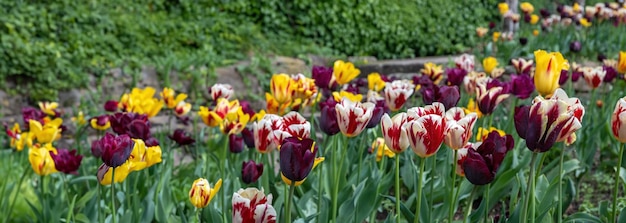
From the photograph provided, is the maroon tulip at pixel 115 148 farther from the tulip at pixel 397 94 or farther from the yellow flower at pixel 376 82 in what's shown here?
the yellow flower at pixel 376 82

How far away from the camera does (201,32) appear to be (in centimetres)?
704

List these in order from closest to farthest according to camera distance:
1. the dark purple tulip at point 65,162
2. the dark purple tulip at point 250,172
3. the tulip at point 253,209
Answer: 1. the tulip at point 253,209
2. the dark purple tulip at point 250,172
3. the dark purple tulip at point 65,162

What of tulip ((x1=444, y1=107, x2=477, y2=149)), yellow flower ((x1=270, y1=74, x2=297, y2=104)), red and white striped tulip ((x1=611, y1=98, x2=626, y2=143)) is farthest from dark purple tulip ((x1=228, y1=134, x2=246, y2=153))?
red and white striped tulip ((x1=611, y1=98, x2=626, y2=143))

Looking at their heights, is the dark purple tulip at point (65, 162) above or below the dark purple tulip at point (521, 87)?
below

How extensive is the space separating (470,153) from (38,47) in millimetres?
4910

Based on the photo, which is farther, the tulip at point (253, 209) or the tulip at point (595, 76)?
the tulip at point (595, 76)

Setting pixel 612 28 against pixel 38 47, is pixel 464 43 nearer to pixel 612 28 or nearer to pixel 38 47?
pixel 612 28

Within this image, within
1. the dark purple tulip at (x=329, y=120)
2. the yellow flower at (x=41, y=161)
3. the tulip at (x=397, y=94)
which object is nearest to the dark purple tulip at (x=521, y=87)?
the tulip at (x=397, y=94)

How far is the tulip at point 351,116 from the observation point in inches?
60.1

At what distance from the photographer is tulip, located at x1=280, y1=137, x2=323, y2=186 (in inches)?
48.1

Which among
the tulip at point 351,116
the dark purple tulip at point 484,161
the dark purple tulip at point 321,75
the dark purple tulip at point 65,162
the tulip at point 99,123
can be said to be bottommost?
the dark purple tulip at point 65,162

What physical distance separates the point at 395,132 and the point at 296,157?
23cm

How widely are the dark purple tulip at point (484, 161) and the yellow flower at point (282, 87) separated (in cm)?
93

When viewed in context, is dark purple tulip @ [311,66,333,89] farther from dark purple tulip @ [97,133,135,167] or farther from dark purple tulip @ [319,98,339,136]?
dark purple tulip @ [97,133,135,167]
